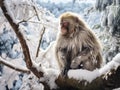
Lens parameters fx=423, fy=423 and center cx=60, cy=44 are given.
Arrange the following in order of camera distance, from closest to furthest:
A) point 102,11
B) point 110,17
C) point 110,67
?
point 110,67
point 110,17
point 102,11

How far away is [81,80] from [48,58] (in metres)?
2.57

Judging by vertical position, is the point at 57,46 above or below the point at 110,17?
above

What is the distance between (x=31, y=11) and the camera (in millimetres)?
7711

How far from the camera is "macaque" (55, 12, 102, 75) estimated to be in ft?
19.3

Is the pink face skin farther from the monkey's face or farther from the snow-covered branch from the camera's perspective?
the snow-covered branch

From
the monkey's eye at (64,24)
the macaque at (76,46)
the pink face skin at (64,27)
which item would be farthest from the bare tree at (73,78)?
the monkey's eye at (64,24)

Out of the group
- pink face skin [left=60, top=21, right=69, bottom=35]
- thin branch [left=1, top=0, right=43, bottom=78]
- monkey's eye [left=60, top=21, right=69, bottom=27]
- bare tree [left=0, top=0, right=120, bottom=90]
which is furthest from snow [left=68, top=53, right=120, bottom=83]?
monkey's eye [left=60, top=21, right=69, bottom=27]

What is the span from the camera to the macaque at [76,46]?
588cm

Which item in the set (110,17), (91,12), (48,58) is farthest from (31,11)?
(91,12)

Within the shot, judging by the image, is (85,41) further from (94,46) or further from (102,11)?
(102,11)

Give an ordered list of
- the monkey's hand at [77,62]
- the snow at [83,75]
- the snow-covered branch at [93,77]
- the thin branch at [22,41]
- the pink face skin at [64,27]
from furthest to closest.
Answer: the pink face skin at [64,27] < the monkey's hand at [77,62] < the snow at [83,75] < the thin branch at [22,41] < the snow-covered branch at [93,77]

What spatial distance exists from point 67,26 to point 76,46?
0.32 metres

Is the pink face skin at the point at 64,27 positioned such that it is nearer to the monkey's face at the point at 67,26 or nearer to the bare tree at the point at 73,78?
the monkey's face at the point at 67,26

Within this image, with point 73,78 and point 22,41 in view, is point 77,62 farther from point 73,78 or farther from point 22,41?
point 22,41
